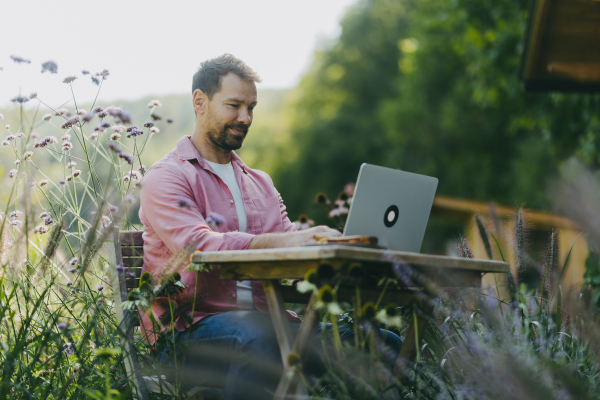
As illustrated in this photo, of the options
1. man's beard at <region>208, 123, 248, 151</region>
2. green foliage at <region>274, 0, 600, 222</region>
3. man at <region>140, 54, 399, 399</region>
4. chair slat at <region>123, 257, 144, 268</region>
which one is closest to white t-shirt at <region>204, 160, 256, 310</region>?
man at <region>140, 54, 399, 399</region>

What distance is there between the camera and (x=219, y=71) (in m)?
2.72

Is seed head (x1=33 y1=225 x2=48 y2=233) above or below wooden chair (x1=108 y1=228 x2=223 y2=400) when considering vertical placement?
above

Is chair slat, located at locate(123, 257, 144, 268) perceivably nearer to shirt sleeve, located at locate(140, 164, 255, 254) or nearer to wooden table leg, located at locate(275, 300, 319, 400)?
shirt sleeve, located at locate(140, 164, 255, 254)

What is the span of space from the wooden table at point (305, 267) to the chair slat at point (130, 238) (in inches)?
28.2

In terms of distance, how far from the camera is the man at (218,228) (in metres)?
1.99

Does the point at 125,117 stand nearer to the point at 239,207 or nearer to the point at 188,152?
the point at 188,152

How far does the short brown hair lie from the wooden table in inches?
43.5

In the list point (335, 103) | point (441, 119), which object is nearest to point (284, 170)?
point (335, 103)

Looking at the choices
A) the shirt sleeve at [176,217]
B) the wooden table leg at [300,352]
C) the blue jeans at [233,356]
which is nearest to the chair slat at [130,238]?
the shirt sleeve at [176,217]

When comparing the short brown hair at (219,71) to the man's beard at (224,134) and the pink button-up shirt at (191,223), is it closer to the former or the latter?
Answer: the man's beard at (224,134)

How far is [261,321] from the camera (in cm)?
211

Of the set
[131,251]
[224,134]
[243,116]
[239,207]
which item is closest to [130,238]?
[131,251]

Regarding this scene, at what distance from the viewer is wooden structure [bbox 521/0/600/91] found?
399 cm

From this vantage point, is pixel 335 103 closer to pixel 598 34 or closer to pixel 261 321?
pixel 598 34
